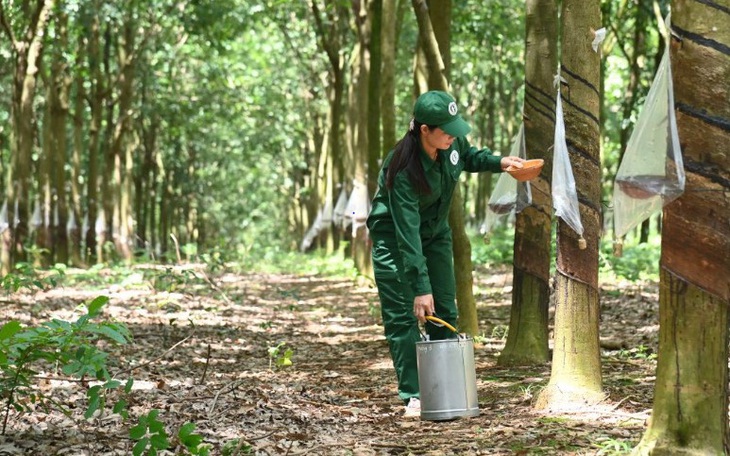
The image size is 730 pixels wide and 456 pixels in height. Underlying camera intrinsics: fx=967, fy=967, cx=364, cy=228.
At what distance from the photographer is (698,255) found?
3.90m

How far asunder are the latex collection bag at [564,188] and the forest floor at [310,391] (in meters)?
1.04

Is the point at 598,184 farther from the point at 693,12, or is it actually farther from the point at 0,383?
the point at 0,383

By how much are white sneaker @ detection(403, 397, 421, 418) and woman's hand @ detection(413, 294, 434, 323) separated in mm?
628

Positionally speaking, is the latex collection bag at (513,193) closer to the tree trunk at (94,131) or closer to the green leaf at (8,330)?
the green leaf at (8,330)

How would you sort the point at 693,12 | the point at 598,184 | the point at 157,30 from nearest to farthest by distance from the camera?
1. the point at 693,12
2. the point at 598,184
3. the point at 157,30

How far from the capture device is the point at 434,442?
5062mm

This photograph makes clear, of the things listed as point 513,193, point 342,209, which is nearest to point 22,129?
point 342,209

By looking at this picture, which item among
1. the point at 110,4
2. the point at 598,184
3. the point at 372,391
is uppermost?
the point at 110,4

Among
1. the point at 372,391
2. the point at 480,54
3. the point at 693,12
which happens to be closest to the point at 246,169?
the point at 480,54

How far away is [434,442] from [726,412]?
160 centimetres

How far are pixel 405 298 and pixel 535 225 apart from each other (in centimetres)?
163

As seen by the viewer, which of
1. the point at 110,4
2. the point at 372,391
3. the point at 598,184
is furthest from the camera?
the point at 110,4

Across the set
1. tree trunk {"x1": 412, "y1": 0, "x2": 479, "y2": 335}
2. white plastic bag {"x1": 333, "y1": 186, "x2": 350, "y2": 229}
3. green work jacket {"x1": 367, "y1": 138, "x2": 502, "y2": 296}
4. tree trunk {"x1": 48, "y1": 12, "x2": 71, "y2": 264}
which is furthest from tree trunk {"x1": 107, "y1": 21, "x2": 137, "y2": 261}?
green work jacket {"x1": 367, "y1": 138, "x2": 502, "y2": 296}

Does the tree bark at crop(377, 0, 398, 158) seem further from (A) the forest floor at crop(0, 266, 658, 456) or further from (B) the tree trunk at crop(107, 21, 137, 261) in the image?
(B) the tree trunk at crop(107, 21, 137, 261)
